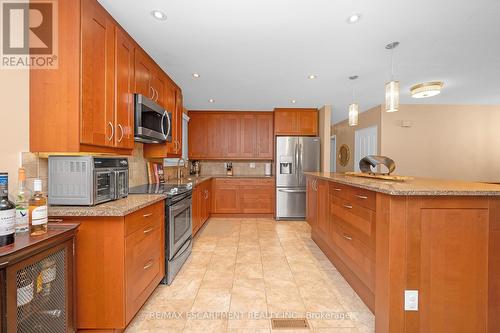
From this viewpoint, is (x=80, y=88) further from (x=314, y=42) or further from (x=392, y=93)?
(x=392, y=93)

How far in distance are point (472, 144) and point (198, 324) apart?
6.66 m

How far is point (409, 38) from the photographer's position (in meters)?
2.16

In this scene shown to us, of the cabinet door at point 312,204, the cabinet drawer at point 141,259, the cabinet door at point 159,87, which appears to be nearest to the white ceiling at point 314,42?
the cabinet door at point 159,87

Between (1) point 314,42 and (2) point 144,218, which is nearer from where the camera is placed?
(2) point 144,218

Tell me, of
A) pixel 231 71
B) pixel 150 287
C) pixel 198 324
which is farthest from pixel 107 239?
pixel 231 71

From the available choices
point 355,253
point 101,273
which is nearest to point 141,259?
point 101,273

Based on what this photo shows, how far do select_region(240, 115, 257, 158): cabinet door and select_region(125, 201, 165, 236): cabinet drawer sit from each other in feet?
10.3

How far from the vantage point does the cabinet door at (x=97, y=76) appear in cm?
149

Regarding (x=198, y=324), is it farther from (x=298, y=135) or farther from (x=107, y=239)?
(x=298, y=135)

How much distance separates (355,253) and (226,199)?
3167 mm

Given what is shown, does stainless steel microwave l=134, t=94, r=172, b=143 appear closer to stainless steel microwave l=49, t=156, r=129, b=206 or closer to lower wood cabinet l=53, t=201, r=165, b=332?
stainless steel microwave l=49, t=156, r=129, b=206

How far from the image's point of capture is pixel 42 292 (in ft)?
3.77

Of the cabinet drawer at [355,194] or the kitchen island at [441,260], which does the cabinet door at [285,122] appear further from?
the kitchen island at [441,260]

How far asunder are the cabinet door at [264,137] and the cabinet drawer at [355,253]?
287cm
